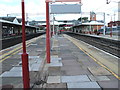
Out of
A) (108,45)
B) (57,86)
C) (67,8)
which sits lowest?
(57,86)

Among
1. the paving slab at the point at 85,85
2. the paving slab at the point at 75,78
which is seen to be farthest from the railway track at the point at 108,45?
the paving slab at the point at 85,85

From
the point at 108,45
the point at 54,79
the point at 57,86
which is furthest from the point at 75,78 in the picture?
the point at 108,45

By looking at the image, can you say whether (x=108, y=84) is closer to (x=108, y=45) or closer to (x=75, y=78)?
(x=75, y=78)

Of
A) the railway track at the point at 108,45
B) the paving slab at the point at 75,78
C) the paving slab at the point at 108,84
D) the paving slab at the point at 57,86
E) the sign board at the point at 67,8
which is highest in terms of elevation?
the sign board at the point at 67,8

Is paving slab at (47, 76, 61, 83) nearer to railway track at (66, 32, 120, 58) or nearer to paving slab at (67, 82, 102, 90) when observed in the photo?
paving slab at (67, 82, 102, 90)

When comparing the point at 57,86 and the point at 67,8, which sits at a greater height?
the point at 67,8

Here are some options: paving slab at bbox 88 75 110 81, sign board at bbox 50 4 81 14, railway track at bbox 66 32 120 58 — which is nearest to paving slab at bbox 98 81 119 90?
paving slab at bbox 88 75 110 81

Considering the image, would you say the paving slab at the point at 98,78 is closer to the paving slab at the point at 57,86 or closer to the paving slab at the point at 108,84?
the paving slab at the point at 108,84

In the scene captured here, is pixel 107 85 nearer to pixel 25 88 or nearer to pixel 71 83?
pixel 71 83

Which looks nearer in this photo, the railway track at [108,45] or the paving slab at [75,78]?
the paving slab at [75,78]

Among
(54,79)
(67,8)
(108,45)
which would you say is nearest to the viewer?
(54,79)

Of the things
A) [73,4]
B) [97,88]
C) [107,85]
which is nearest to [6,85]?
[97,88]

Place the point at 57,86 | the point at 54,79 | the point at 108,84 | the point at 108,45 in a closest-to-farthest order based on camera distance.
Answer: the point at 57,86, the point at 108,84, the point at 54,79, the point at 108,45

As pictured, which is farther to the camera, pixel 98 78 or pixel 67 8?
pixel 67 8
